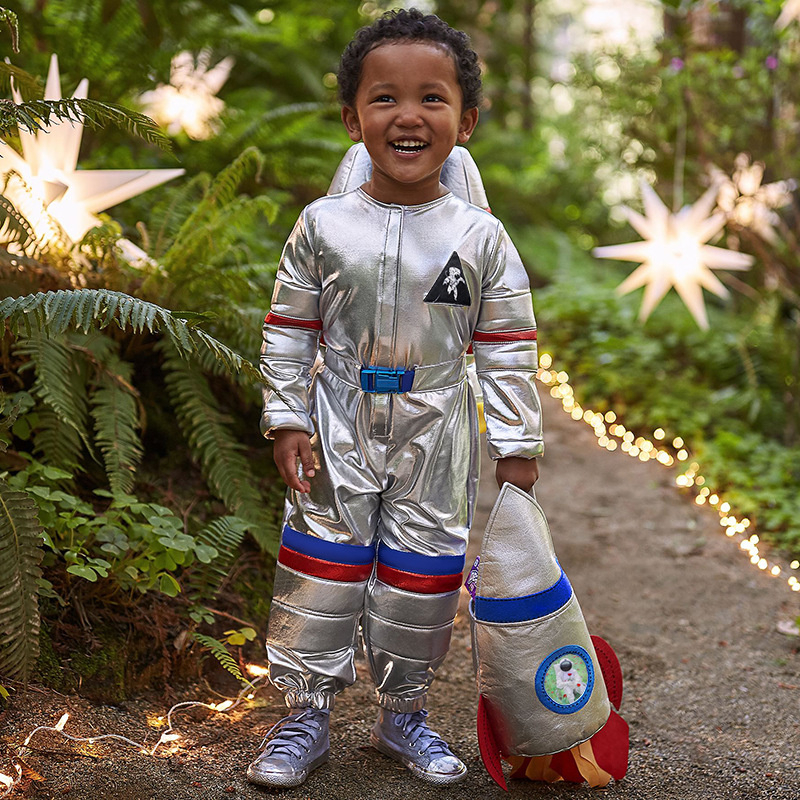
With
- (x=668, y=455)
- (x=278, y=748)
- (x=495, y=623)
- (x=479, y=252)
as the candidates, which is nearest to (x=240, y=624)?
(x=278, y=748)

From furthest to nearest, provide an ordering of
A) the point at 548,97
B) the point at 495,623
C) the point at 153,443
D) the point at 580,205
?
1. the point at 548,97
2. the point at 580,205
3. the point at 153,443
4. the point at 495,623

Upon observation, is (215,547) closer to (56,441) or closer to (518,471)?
(56,441)

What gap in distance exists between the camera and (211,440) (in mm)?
3168

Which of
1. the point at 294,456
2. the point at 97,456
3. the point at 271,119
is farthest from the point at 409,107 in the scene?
the point at 271,119

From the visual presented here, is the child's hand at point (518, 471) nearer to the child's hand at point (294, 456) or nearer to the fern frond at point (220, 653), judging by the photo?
the child's hand at point (294, 456)

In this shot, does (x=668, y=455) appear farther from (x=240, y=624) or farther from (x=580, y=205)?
(x=580, y=205)

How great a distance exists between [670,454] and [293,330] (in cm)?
347

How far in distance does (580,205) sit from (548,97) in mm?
3732

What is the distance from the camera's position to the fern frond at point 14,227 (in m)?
2.85

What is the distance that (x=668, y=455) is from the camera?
509cm

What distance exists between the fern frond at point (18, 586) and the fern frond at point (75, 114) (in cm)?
97

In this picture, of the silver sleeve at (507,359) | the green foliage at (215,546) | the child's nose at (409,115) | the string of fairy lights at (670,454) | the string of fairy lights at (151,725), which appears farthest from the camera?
the string of fairy lights at (670,454)

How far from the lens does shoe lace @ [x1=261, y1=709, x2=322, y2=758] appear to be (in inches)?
87.3

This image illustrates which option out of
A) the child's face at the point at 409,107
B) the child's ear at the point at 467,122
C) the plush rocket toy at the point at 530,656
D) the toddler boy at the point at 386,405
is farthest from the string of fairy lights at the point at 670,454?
the child's face at the point at 409,107
